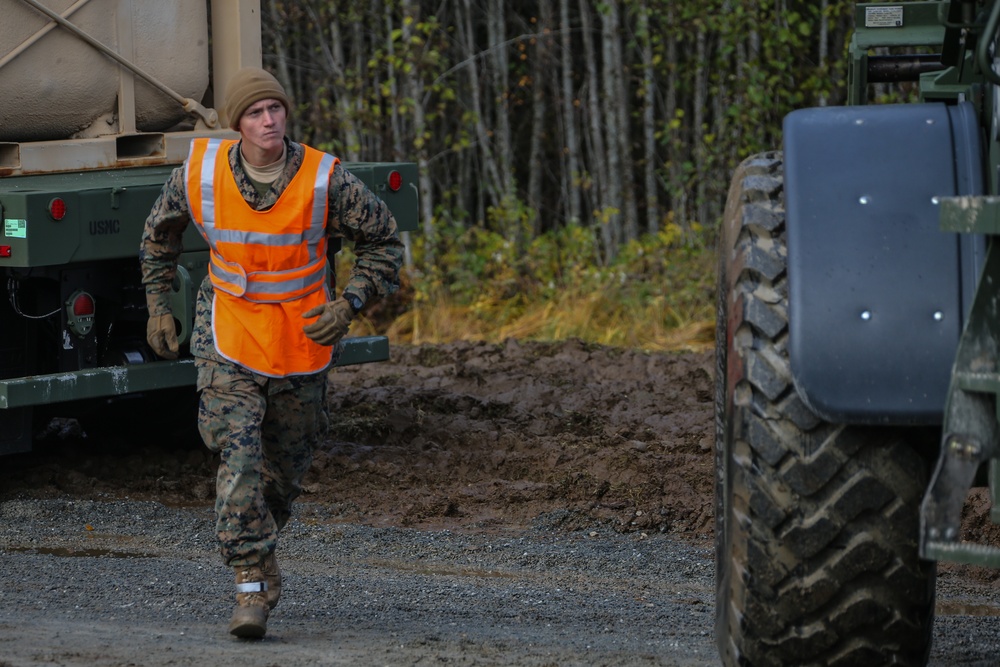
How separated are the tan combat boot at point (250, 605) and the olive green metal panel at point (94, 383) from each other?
6.51 ft

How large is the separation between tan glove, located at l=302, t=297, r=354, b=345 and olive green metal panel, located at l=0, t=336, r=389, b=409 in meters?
2.03

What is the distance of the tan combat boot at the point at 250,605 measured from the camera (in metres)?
4.41

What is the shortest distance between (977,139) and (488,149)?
12.2 meters

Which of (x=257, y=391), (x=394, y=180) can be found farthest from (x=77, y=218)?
(x=257, y=391)

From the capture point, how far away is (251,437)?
14.9 ft

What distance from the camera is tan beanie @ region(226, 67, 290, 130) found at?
4.56m

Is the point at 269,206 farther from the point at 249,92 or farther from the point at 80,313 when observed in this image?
the point at 80,313

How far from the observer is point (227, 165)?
4.64m

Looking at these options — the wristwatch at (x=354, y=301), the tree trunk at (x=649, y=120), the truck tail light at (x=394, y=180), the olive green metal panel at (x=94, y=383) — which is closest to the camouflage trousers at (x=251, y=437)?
the wristwatch at (x=354, y=301)

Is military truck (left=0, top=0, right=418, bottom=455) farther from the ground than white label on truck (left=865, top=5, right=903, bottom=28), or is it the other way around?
white label on truck (left=865, top=5, right=903, bottom=28)

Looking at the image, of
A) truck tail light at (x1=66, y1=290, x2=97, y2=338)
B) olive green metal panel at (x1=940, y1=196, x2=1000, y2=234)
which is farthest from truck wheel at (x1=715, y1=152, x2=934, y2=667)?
truck tail light at (x1=66, y1=290, x2=97, y2=338)

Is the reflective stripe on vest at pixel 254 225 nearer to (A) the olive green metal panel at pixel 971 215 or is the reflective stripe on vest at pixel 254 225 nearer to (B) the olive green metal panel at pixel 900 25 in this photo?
(B) the olive green metal panel at pixel 900 25

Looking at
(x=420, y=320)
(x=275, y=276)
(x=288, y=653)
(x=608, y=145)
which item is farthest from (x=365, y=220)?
(x=608, y=145)

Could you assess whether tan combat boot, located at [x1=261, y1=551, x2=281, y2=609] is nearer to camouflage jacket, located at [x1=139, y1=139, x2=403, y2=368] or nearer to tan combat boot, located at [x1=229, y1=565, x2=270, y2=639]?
tan combat boot, located at [x1=229, y1=565, x2=270, y2=639]
